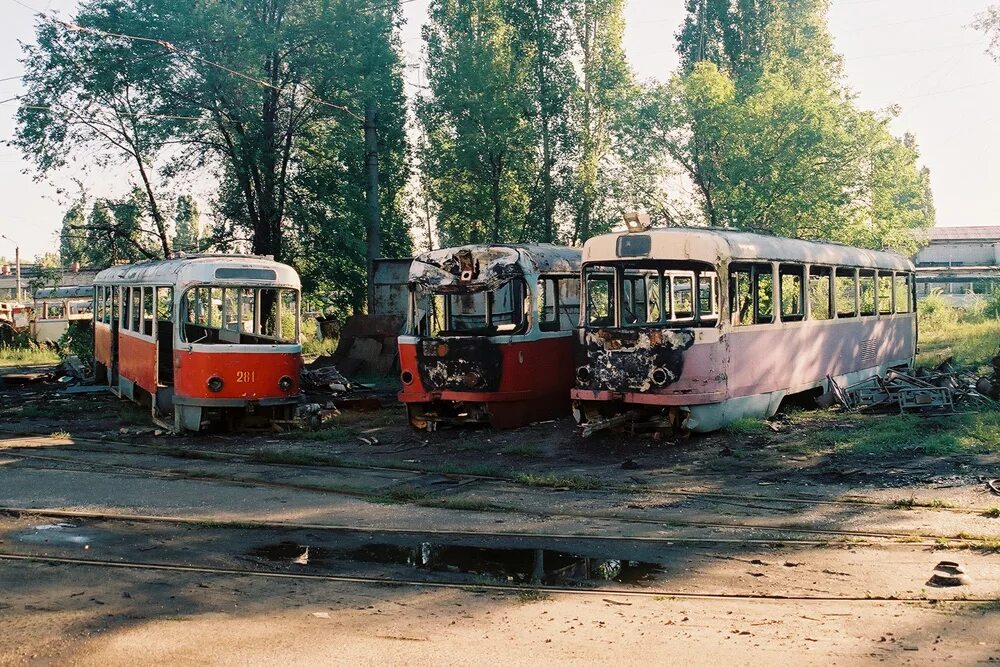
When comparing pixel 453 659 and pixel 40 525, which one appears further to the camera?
pixel 40 525

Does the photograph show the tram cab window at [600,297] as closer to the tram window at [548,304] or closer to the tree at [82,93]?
the tram window at [548,304]

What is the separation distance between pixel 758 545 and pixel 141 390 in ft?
46.0

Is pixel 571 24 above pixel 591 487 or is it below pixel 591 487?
above

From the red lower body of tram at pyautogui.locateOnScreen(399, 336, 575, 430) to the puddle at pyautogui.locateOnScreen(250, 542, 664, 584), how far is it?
249 inches

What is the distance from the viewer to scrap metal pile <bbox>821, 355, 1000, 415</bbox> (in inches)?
616

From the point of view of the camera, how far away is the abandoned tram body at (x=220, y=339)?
15.4 metres

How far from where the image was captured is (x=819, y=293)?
16.7m

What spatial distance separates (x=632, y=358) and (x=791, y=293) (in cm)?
336

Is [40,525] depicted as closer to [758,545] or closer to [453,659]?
[453,659]

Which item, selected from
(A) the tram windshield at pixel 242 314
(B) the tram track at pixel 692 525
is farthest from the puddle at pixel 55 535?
(A) the tram windshield at pixel 242 314

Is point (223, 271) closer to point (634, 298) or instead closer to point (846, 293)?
point (634, 298)

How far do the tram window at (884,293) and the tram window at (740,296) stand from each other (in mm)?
6400

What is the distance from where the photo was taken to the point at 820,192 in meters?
31.0

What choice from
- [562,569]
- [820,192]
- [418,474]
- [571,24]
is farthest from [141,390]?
[571,24]
